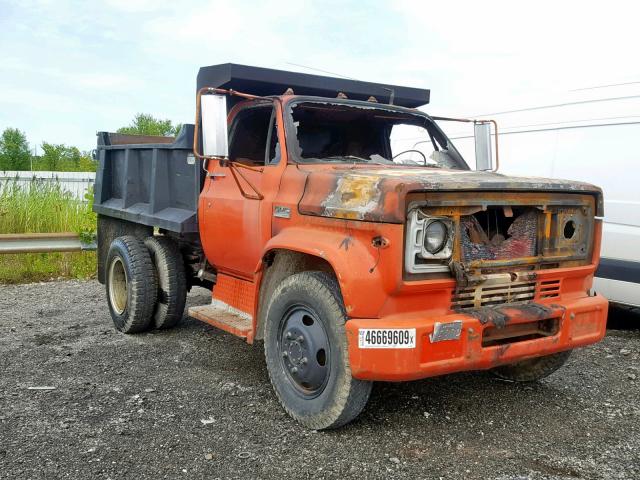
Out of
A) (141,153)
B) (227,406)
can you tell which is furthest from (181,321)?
(227,406)

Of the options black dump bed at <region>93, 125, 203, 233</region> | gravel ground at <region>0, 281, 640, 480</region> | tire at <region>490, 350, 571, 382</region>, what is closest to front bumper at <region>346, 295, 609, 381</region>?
gravel ground at <region>0, 281, 640, 480</region>

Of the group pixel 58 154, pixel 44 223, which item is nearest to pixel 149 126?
pixel 58 154

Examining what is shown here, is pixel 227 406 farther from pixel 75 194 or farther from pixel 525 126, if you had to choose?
pixel 75 194

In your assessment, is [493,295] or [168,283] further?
[168,283]

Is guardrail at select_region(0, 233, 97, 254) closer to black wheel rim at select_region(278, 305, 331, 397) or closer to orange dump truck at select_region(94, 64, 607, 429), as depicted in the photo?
orange dump truck at select_region(94, 64, 607, 429)

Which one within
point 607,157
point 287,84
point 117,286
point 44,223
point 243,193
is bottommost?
point 117,286

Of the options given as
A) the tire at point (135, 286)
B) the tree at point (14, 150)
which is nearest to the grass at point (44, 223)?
the tire at point (135, 286)

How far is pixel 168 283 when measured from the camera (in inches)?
234

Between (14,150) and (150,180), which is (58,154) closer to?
(14,150)

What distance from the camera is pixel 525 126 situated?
7152mm

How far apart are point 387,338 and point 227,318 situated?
1.90 metres

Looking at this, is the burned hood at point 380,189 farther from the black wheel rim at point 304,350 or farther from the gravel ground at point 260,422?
the gravel ground at point 260,422

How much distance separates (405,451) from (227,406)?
1.28m

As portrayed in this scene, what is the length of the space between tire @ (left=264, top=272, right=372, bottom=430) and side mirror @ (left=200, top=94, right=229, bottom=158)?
0.96 m
